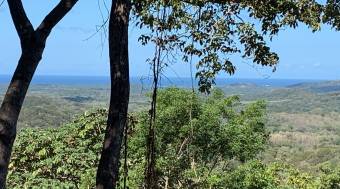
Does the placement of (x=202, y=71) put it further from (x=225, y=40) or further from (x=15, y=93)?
(x=15, y=93)

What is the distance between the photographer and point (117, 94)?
3961 millimetres

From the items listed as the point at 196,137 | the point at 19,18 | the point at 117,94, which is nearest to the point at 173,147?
the point at 196,137

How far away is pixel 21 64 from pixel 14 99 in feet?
0.84

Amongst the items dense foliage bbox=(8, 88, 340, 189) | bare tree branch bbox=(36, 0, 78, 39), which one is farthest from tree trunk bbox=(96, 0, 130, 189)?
dense foliage bbox=(8, 88, 340, 189)

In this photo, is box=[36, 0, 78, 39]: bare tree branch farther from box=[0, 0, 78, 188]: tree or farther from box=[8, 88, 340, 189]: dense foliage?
box=[8, 88, 340, 189]: dense foliage

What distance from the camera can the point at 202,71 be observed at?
18.4 ft

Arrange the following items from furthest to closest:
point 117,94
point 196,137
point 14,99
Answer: point 196,137, point 117,94, point 14,99

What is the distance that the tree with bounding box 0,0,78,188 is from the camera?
377 centimetres

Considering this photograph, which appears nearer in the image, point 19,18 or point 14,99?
A: point 14,99

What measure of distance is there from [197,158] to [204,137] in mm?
847

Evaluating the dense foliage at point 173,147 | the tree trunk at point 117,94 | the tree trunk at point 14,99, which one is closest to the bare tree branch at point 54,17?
the tree trunk at point 14,99

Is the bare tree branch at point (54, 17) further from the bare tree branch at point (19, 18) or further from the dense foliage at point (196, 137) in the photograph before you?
the dense foliage at point (196, 137)

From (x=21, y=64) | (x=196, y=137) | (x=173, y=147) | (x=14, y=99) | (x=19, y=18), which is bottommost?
(x=173, y=147)

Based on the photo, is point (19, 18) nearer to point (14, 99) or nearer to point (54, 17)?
point (54, 17)
